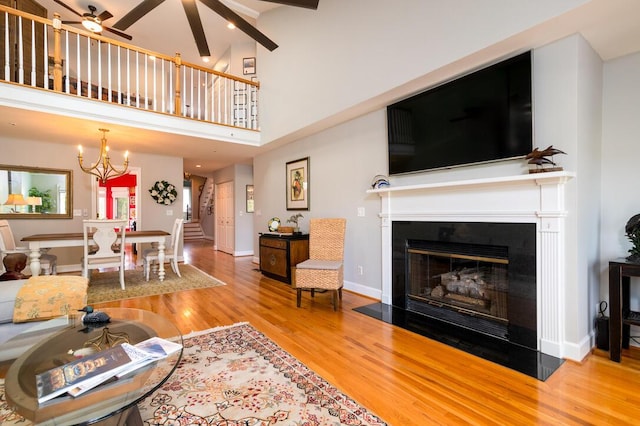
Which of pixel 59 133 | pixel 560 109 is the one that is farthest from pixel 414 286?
pixel 59 133

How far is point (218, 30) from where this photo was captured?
20.0ft

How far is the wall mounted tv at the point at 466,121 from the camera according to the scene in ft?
7.88

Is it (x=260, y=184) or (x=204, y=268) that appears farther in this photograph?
(x=260, y=184)

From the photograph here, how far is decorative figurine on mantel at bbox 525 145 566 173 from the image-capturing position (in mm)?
2186

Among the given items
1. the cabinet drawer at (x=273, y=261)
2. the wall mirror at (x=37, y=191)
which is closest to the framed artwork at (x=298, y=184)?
the cabinet drawer at (x=273, y=261)

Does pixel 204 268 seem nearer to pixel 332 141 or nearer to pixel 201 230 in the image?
pixel 332 141

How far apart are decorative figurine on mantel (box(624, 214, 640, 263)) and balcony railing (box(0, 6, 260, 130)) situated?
510 cm

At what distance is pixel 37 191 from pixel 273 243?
14.8 feet

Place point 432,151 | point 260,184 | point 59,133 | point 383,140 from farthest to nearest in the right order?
1. point 260,184
2. point 59,133
3. point 383,140
4. point 432,151

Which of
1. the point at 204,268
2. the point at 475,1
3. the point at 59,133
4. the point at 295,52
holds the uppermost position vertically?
the point at 295,52

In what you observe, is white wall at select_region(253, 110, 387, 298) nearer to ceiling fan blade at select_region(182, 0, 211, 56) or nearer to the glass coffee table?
ceiling fan blade at select_region(182, 0, 211, 56)

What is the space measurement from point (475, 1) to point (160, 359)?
334 cm

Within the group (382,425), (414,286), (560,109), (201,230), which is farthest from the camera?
(201,230)

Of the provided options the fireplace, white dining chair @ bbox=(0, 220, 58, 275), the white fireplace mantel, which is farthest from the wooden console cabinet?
white dining chair @ bbox=(0, 220, 58, 275)
